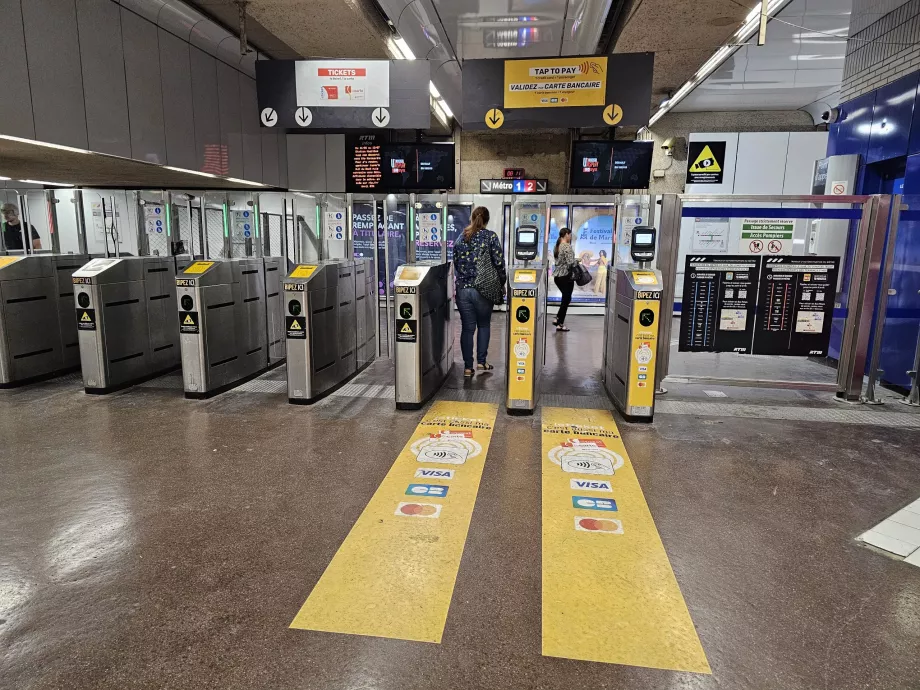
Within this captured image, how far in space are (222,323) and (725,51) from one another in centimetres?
605

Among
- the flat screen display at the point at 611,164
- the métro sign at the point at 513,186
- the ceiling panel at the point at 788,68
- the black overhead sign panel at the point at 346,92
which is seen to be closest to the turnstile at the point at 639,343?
the black overhead sign panel at the point at 346,92

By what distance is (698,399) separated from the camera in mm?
4953

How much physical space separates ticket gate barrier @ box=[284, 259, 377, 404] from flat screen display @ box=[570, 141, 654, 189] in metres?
4.42

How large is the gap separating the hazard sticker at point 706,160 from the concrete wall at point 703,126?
29.9 inches

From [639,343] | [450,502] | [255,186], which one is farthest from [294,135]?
[450,502]

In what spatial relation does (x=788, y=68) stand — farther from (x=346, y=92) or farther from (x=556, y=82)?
(x=346, y=92)

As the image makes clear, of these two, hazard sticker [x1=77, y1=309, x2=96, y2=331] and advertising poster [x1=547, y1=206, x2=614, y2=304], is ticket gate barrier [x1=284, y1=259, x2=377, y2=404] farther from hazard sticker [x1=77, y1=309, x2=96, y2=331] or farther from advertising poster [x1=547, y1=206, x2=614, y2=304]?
advertising poster [x1=547, y1=206, x2=614, y2=304]

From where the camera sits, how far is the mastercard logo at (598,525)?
2697 mm

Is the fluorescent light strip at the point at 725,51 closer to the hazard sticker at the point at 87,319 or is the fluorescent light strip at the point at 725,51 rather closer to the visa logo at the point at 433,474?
the visa logo at the point at 433,474

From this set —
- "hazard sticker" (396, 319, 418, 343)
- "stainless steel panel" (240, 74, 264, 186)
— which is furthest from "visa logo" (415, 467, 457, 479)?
"stainless steel panel" (240, 74, 264, 186)

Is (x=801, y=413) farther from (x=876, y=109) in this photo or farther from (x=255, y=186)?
(x=255, y=186)

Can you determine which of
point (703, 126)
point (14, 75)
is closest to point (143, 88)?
point (14, 75)

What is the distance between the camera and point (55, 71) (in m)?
4.81

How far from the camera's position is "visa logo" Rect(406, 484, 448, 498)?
304 cm
